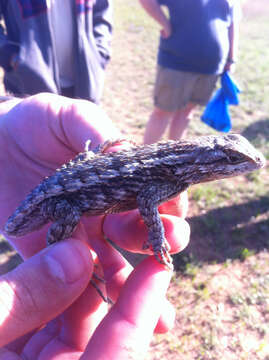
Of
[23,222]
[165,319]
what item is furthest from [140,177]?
[165,319]

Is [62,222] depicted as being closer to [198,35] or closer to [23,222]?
[23,222]

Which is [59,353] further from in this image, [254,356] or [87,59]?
[87,59]

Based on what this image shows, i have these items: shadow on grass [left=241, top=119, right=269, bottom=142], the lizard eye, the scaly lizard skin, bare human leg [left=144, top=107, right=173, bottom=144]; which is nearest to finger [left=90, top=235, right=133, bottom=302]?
the scaly lizard skin

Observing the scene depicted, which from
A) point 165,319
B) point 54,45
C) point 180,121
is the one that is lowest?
point 165,319

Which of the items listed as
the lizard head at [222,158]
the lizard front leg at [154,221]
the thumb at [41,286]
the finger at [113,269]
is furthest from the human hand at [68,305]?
the lizard head at [222,158]

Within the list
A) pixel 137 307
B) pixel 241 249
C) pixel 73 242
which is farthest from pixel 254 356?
pixel 73 242

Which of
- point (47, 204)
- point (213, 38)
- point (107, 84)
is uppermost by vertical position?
point (213, 38)

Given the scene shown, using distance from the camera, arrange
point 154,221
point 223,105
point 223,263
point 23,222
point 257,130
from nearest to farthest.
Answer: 1. point 154,221
2. point 23,222
3. point 223,263
4. point 223,105
5. point 257,130
